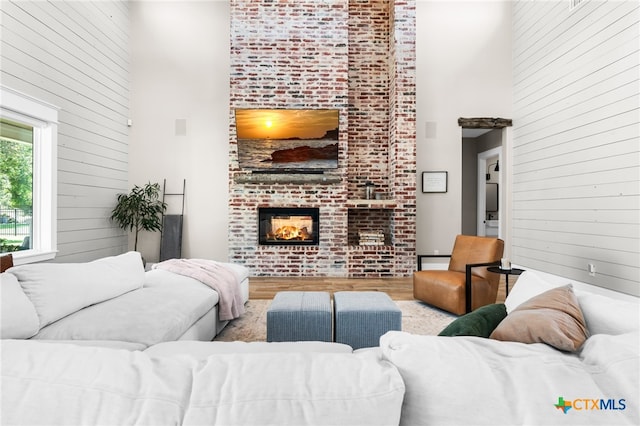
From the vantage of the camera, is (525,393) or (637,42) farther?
(637,42)

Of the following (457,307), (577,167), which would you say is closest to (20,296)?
(457,307)

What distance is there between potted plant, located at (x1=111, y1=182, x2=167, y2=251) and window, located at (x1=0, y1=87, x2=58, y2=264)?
1.30 m

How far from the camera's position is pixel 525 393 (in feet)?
Result: 2.51

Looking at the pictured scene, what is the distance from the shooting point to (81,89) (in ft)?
15.9

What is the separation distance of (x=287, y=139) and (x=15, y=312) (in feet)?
14.7

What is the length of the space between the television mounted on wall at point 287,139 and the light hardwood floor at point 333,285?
176cm

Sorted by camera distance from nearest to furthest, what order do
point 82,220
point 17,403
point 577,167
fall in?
point 17,403 → point 577,167 → point 82,220

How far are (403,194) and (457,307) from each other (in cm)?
251

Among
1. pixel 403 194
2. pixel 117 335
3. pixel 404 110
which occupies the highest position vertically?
pixel 404 110

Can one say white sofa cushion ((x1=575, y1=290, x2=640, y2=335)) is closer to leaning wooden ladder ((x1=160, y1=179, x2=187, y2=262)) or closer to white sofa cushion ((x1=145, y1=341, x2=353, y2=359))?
white sofa cushion ((x1=145, y1=341, x2=353, y2=359))

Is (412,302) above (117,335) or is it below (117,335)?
below

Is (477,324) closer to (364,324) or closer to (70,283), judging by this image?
(364,324)

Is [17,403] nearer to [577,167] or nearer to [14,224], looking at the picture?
[14,224]

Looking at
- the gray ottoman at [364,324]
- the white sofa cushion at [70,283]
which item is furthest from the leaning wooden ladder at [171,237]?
the gray ottoman at [364,324]
